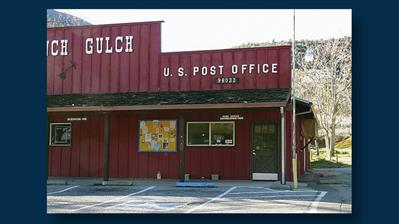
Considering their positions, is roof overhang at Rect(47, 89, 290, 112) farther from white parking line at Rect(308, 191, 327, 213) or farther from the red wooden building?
white parking line at Rect(308, 191, 327, 213)

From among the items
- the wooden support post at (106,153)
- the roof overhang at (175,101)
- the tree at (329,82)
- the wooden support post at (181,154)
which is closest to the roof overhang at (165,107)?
the roof overhang at (175,101)

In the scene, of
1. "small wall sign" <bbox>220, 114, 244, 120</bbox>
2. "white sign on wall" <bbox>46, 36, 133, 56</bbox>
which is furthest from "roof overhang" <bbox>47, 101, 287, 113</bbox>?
"white sign on wall" <bbox>46, 36, 133, 56</bbox>

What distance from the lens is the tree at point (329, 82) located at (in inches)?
1042

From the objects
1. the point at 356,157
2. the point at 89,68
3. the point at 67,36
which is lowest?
the point at 356,157

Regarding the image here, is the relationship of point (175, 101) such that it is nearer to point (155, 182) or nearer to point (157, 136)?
point (157, 136)

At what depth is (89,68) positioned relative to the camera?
18953mm

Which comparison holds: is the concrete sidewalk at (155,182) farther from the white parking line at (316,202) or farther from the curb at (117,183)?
the white parking line at (316,202)

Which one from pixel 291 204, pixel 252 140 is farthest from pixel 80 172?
pixel 291 204

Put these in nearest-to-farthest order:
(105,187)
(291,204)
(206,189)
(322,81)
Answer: (291,204) < (206,189) < (105,187) < (322,81)

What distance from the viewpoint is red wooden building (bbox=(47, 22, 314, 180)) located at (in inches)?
642

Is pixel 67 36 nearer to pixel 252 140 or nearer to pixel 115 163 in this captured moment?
pixel 115 163

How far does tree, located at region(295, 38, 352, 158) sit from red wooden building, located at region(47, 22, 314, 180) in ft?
24.0

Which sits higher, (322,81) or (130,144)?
(322,81)

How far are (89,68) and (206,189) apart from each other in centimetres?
735
